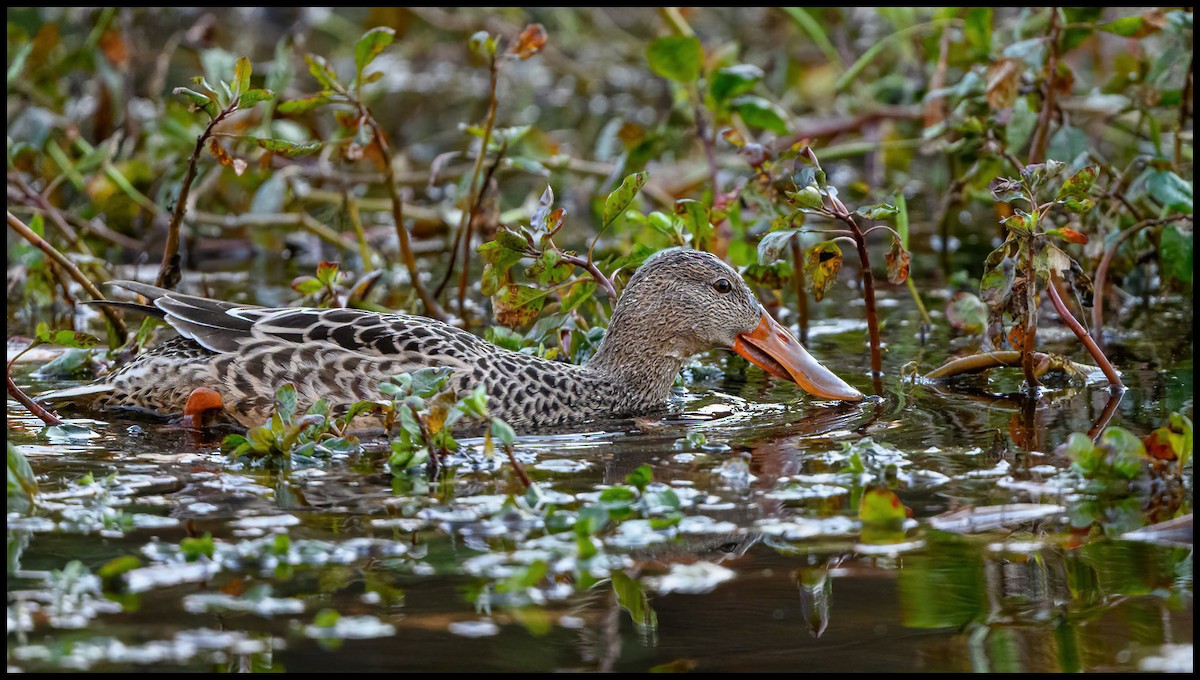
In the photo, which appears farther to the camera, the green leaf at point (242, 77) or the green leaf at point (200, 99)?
the green leaf at point (242, 77)

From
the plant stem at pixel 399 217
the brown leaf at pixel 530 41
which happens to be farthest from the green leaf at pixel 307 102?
the brown leaf at pixel 530 41

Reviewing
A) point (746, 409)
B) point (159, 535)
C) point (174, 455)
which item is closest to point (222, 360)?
point (174, 455)

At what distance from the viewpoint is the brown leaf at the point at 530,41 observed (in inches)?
292

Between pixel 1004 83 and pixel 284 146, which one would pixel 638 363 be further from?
pixel 1004 83

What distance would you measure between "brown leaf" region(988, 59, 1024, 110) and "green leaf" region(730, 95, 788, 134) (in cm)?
132

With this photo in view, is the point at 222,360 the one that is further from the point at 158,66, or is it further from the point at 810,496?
the point at 158,66

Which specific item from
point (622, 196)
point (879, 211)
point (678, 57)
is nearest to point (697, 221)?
point (622, 196)

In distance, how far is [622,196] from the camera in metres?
6.55

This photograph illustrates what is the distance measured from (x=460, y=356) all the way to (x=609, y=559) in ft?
6.72

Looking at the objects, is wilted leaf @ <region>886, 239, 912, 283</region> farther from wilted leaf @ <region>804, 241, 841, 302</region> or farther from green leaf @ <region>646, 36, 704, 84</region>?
green leaf @ <region>646, 36, 704, 84</region>

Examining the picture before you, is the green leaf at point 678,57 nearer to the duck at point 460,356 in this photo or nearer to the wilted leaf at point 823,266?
the duck at point 460,356

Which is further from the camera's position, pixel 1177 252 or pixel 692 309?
pixel 1177 252

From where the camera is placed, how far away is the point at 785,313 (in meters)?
8.80

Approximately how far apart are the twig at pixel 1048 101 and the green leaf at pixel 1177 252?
83cm
